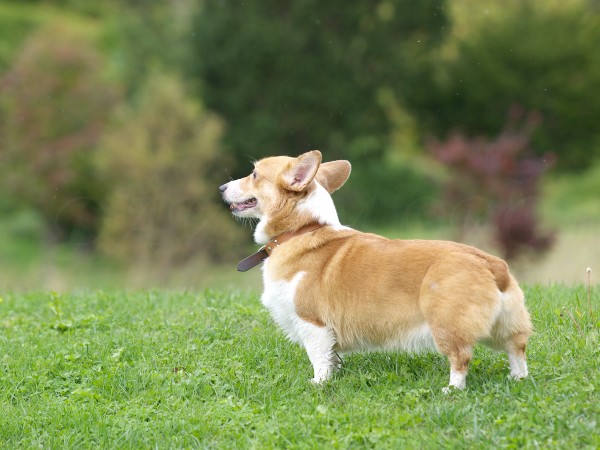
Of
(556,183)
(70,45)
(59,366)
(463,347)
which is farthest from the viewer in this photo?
(556,183)

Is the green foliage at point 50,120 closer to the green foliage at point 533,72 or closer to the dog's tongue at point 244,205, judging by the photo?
the green foliage at point 533,72

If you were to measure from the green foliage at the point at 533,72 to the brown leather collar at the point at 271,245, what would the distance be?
61.7 feet

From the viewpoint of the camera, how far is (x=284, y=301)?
16.4 ft

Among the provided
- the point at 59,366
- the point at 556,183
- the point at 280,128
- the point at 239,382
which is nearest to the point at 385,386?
the point at 239,382

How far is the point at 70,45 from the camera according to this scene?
19875 mm

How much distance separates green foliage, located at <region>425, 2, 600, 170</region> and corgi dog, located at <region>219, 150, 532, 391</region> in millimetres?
18658

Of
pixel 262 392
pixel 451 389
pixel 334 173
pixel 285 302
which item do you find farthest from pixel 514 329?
pixel 334 173

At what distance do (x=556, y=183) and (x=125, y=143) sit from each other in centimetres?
1246

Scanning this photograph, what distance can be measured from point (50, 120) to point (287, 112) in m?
5.91

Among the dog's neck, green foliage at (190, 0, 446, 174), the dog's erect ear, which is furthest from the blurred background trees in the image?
the dog's erect ear

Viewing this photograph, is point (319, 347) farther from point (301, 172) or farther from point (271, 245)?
point (301, 172)

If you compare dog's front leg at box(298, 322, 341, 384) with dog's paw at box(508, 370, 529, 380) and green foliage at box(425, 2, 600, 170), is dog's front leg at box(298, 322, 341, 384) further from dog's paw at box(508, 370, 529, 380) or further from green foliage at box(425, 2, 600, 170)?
green foliage at box(425, 2, 600, 170)

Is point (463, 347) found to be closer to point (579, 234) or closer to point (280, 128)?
point (579, 234)

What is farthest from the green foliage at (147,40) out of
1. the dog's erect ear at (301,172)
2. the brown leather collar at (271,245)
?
the dog's erect ear at (301,172)
